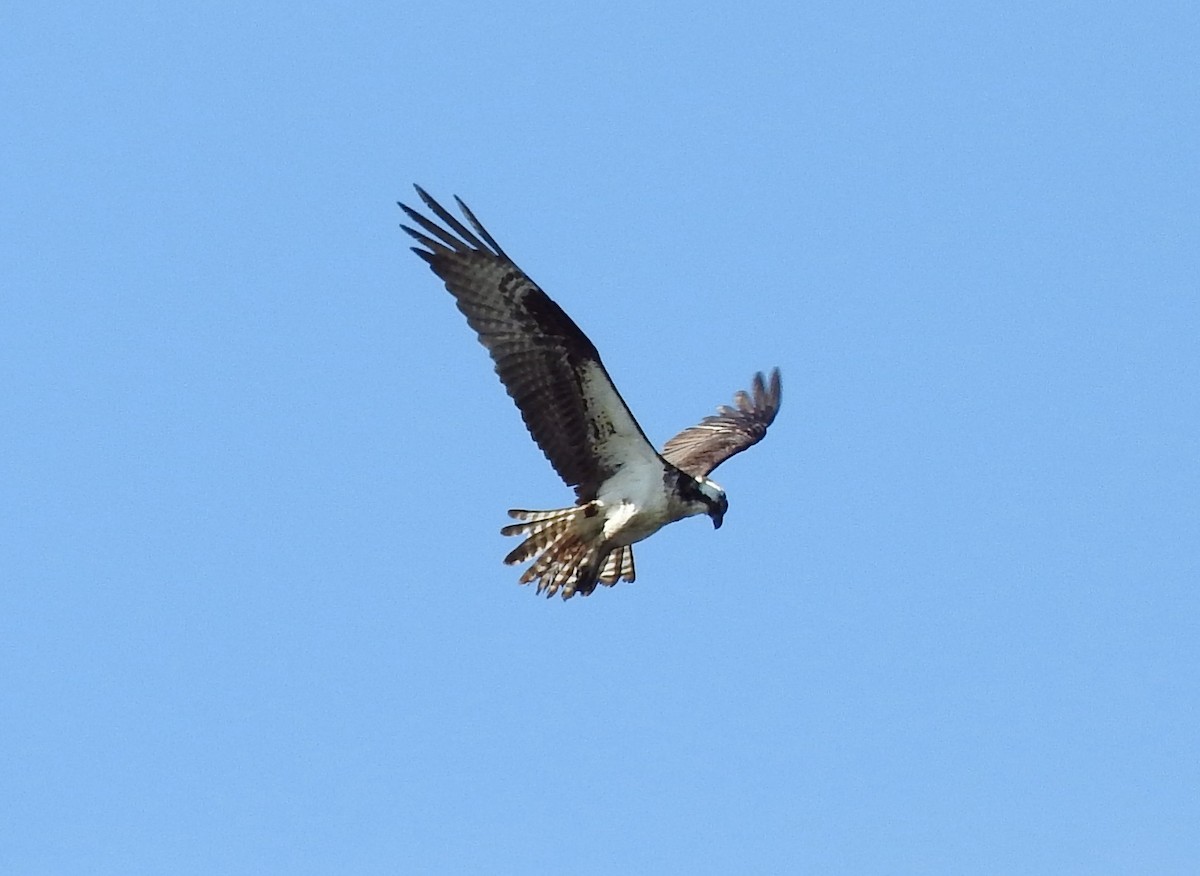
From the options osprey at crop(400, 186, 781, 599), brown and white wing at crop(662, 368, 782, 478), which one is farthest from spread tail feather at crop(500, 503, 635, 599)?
brown and white wing at crop(662, 368, 782, 478)

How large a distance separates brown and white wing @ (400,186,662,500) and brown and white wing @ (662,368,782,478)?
8.79 ft

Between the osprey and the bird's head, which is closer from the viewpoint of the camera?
the osprey

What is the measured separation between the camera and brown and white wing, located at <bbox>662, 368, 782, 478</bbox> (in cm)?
1539

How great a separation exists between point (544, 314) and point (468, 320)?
51 cm

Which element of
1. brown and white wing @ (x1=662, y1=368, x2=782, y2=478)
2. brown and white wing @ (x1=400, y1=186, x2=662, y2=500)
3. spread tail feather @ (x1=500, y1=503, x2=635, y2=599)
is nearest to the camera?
brown and white wing @ (x1=400, y1=186, x2=662, y2=500)

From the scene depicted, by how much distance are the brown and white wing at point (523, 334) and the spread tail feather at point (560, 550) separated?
81cm

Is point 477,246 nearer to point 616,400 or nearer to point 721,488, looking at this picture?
point 616,400

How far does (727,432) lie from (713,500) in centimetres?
362

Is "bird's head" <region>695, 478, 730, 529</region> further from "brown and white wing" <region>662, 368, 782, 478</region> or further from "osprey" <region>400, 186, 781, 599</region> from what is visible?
"brown and white wing" <region>662, 368, 782, 478</region>

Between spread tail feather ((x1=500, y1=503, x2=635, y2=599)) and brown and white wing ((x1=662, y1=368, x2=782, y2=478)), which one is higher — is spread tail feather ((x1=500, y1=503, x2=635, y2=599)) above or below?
below

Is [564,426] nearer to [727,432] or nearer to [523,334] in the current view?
[523,334]

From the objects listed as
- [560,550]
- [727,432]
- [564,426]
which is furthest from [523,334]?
[727,432]

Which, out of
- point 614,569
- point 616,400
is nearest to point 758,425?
point 614,569

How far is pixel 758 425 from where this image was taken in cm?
1655
